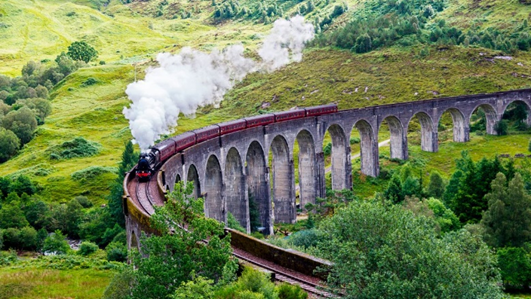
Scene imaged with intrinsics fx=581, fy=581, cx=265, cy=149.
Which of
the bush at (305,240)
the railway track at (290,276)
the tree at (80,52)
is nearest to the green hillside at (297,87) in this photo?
the tree at (80,52)

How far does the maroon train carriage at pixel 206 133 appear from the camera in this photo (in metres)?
51.2

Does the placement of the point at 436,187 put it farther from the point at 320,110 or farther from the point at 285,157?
the point at 285,157

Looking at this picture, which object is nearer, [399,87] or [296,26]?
[399,87]

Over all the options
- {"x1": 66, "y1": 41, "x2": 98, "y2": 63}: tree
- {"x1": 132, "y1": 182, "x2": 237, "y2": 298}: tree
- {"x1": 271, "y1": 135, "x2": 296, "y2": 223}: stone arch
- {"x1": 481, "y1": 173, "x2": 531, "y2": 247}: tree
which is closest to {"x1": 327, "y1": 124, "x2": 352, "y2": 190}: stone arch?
{"x1": 271, "y1": 135, "x2": 296, "y2": 223}: stone arch

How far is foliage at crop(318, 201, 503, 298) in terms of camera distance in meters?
18.5

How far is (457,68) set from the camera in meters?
109

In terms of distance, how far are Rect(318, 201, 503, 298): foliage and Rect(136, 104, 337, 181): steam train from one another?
19.2m

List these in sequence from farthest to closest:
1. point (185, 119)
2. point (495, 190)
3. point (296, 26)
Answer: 1. point (296, 26)
2. point (185, 119)
3. point (495, 190)

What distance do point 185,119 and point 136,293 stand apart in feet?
284

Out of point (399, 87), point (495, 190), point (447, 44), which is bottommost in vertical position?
point (495, 190)

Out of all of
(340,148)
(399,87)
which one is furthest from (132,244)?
(399,87)

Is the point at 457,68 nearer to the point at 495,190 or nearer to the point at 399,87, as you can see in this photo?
the point at 399,87

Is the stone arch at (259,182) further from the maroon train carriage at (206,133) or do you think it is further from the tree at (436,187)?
the tree at (436,187)

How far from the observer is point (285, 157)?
64.3 metres
